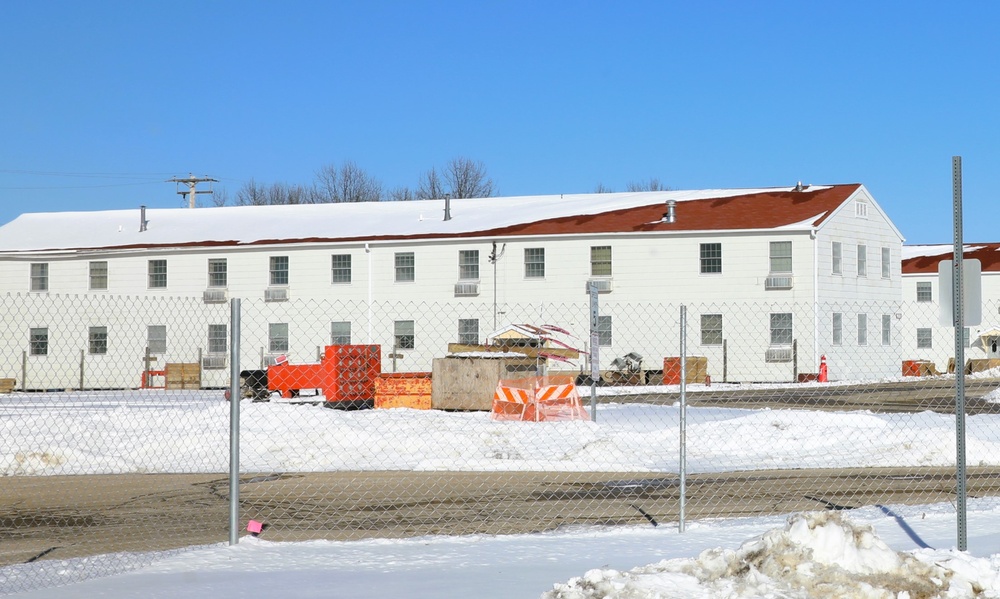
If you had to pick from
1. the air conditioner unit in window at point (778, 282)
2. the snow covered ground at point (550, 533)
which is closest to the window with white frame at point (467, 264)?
the air conditioner unit in window at point (778, 282)

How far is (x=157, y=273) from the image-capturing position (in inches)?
1923

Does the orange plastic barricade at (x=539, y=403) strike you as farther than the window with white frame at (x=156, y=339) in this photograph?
No

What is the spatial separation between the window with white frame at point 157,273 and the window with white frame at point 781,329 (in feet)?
79.7

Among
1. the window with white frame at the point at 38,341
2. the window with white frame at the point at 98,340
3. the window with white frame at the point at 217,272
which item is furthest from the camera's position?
the window with white frame at the point at 38,341

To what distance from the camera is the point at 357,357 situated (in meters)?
28.9

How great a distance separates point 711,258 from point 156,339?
22028 mm

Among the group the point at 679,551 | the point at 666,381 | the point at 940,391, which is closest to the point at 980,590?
the point at 679,551

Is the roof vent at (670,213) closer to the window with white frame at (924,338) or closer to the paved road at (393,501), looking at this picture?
the window with white frame at (924,338)

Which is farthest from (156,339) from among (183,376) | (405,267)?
(405,267)

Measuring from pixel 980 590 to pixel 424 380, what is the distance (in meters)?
21.9

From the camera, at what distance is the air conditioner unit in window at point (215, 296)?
4753cm

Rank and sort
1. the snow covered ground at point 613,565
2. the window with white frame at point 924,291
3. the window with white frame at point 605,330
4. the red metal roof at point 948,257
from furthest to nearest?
1. the window with white frame at point 924,291
2. the red metal roof at point 948,257
3. the window with white frame at point 605,330
4. the snow covered ground at point 613,565

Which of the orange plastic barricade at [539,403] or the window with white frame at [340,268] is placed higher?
the window with white frame at [340,268]

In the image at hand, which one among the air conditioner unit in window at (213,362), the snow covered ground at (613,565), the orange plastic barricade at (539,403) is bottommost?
the snow covered ground at (613,565)
